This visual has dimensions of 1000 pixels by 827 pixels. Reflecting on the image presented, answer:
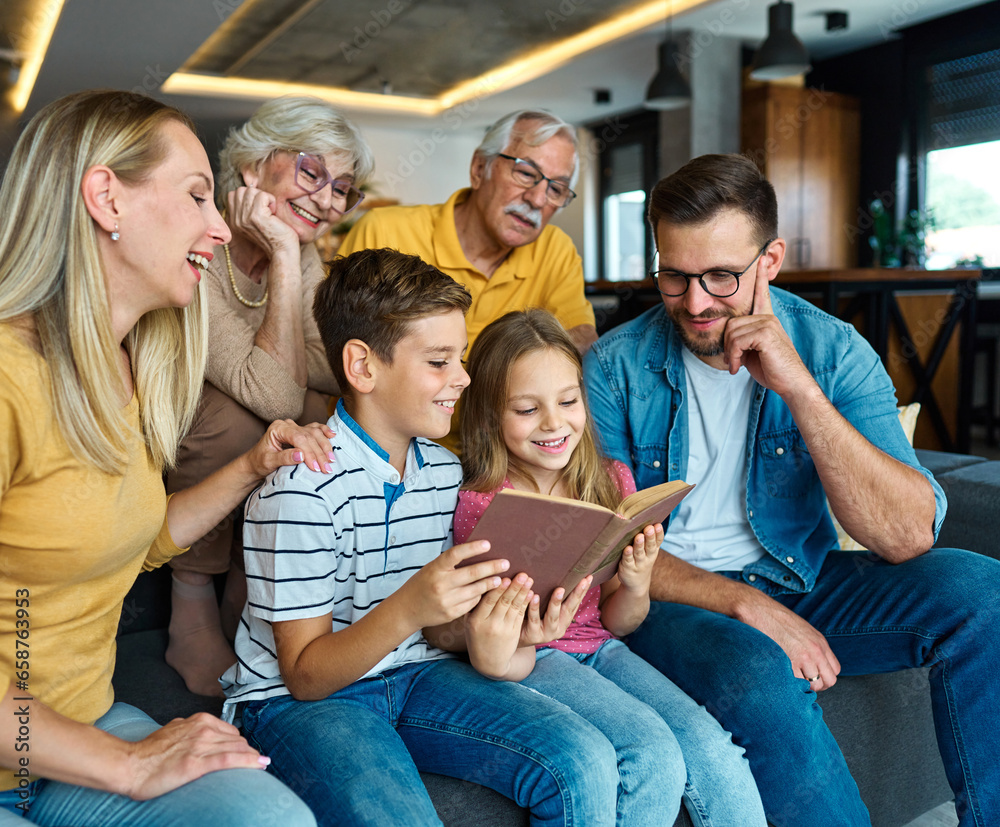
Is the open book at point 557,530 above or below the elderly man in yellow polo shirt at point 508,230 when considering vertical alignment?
below

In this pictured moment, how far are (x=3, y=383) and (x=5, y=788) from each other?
46cm

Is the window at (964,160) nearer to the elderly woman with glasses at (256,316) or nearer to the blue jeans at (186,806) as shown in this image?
the elderly woman with glasses at (256,316)

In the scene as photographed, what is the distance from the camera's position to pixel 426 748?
1.21 m

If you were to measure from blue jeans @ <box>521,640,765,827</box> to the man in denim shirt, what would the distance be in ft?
0.19

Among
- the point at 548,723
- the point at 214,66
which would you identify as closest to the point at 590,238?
the point at 214,66

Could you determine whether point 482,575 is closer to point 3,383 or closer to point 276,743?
point 276,743

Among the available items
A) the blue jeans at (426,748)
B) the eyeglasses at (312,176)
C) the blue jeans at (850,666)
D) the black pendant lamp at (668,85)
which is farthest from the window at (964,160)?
the blue jeans at (426,748)

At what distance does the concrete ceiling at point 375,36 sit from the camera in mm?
5684

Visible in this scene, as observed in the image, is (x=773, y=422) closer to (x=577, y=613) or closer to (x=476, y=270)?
(x=577, y=613)

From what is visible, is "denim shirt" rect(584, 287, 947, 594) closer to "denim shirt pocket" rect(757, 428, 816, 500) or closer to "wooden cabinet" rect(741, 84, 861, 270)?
"denim shirt pocket" rect(757, 428, 816, 500)

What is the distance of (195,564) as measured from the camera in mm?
1654

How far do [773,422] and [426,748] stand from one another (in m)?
0.92

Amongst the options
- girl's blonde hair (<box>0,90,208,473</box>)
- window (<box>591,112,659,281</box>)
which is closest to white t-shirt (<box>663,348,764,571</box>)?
girl's blonde hair (<box>0,90,208,473</box>)

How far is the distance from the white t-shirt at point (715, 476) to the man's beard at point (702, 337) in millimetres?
61
